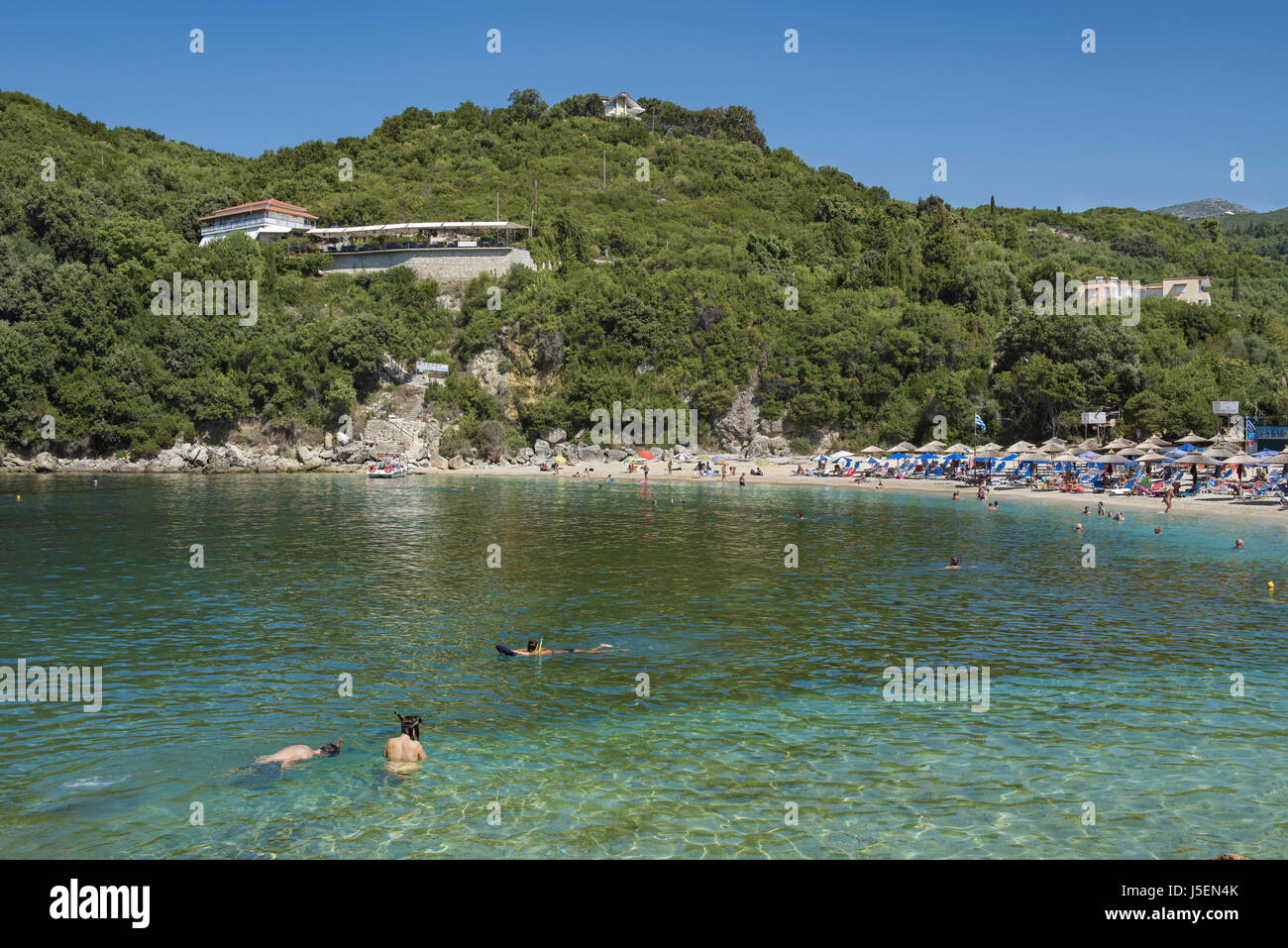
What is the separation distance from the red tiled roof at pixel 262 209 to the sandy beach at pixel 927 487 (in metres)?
41.2

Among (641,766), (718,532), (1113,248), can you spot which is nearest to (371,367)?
(718,532)

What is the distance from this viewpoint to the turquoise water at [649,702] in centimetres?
1088

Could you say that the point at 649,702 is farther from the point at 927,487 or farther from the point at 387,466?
the point at 387,466

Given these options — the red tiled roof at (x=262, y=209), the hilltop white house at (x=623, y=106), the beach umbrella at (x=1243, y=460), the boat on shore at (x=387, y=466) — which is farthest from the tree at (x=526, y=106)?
the beach umbrella at (x=1243, y=460)

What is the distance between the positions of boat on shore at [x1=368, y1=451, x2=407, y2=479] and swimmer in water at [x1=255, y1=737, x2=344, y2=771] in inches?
2350

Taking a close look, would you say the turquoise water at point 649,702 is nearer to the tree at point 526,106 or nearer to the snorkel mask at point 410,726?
the snorkel mask at point 410,726

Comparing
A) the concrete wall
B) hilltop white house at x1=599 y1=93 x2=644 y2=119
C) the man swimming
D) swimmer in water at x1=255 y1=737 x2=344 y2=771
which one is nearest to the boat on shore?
the concrete wall

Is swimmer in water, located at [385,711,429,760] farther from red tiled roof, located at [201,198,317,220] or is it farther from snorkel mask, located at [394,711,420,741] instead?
red tiled roof, located at [201,198,317,220]

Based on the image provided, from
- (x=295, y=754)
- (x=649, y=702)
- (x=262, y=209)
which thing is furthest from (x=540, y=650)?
(x=262, y=209)

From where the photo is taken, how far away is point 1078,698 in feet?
52.2

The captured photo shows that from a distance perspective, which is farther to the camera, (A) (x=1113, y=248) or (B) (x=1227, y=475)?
(A) (x=1113, y=248)

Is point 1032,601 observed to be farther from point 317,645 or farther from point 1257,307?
point 1257,307

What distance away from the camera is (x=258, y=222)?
94188mm

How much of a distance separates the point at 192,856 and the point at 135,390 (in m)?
77.5
